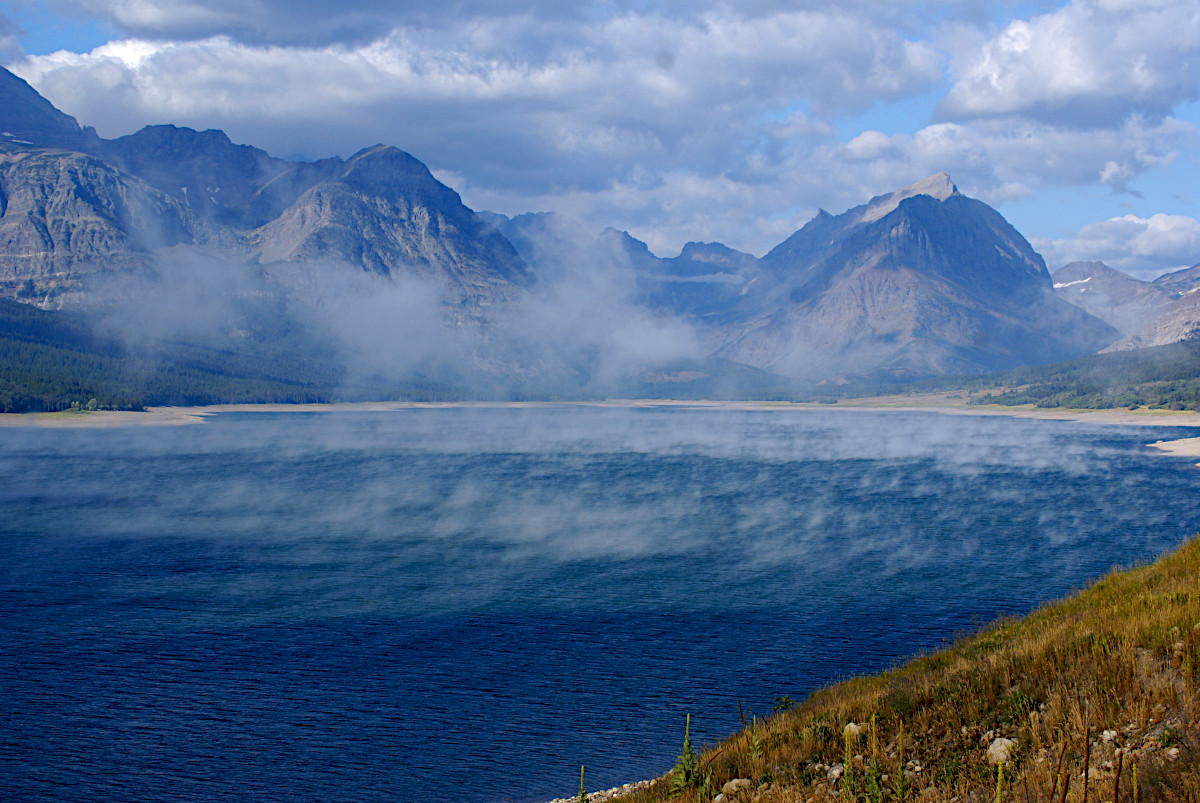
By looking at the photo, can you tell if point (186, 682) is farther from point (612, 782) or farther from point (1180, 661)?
point (1180, 661)

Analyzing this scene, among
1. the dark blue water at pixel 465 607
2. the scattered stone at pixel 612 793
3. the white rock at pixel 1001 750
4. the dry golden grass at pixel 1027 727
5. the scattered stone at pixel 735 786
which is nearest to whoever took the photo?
the dry golden grass at pixel 1027 727

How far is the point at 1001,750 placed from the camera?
14641 millimetres

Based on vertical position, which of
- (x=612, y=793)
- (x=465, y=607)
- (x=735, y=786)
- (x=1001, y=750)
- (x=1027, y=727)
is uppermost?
(x=1027, y=727)

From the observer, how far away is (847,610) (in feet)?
135

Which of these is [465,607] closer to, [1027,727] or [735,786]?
[735,786]

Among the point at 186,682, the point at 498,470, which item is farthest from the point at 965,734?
the point at 498,470

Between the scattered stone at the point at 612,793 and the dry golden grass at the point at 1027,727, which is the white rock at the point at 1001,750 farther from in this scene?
the scattered stone at the point at 612,793

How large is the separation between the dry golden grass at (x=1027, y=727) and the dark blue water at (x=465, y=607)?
8134mm

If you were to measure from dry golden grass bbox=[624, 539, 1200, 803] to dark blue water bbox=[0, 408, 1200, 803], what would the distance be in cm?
813

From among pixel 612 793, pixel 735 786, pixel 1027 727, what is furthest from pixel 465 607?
pixel 1027 727

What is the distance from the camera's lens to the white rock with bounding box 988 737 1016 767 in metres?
14.4

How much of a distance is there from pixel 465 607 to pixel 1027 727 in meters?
31.7

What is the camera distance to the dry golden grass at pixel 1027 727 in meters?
12.7

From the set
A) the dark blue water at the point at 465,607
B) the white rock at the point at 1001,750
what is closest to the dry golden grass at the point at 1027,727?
the white rock at the point at 1001,750
